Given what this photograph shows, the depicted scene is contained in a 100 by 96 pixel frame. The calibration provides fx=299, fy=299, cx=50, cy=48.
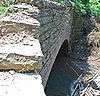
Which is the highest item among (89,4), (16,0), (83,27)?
(16,0)

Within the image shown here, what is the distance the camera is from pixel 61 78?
11367mm

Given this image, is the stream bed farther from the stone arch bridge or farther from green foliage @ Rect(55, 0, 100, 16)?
the stone arch bridge

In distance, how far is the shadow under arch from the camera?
33.0ft

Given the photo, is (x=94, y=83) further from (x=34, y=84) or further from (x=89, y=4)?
(x=34, y=84)

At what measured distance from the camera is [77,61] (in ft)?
41.8

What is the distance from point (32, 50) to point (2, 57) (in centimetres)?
35

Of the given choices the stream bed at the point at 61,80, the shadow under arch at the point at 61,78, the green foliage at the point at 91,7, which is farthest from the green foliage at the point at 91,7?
the stream bed at the point at 61,80

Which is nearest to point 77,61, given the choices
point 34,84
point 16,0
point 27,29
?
point 16,0

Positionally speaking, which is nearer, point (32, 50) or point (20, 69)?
point (20, 69)

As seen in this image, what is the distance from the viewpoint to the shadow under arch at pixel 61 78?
10.1 metres

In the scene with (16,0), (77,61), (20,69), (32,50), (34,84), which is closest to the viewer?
(34,84)

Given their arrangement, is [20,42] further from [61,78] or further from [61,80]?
[61,78]

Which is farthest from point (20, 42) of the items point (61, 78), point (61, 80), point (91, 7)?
point (91, 7)

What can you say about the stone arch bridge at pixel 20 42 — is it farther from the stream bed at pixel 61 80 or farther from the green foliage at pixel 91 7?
the green foliage at pixel 91 7
